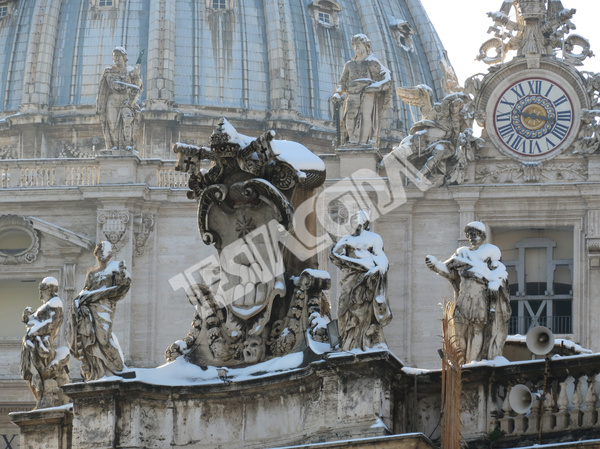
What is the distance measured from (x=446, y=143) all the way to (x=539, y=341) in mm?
32256

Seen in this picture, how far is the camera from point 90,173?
5706cm

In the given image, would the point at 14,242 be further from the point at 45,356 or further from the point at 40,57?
the point at 45,356

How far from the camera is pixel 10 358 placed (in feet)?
185

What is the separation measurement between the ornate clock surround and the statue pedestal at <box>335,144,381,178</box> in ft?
10.0

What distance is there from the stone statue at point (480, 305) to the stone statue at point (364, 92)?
101ft

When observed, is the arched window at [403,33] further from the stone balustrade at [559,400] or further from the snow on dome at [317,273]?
the stone balustrade at [559,400]

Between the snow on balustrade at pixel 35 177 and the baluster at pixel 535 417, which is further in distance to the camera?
the snow on balustrade at pixel 35 177

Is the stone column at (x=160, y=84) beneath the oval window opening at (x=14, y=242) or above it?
above

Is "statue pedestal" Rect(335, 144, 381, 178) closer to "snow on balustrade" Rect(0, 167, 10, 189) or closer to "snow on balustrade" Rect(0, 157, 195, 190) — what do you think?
"snow on balustrade" Rect(0, 157, 195, 190)

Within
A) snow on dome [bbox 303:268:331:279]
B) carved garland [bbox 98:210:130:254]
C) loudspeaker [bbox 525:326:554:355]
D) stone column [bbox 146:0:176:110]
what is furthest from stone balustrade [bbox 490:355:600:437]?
stone column [bbox 146:0:176:110]

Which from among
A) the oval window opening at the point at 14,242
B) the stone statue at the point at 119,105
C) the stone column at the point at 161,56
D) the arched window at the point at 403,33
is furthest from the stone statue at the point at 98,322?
the arched window at the point at 403,33

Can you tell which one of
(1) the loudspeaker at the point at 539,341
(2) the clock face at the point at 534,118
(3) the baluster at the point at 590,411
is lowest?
(3) the baluster at the point at 590,411

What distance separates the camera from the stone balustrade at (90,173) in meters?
→ 56.5

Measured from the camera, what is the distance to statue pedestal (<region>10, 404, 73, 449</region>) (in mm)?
23656
